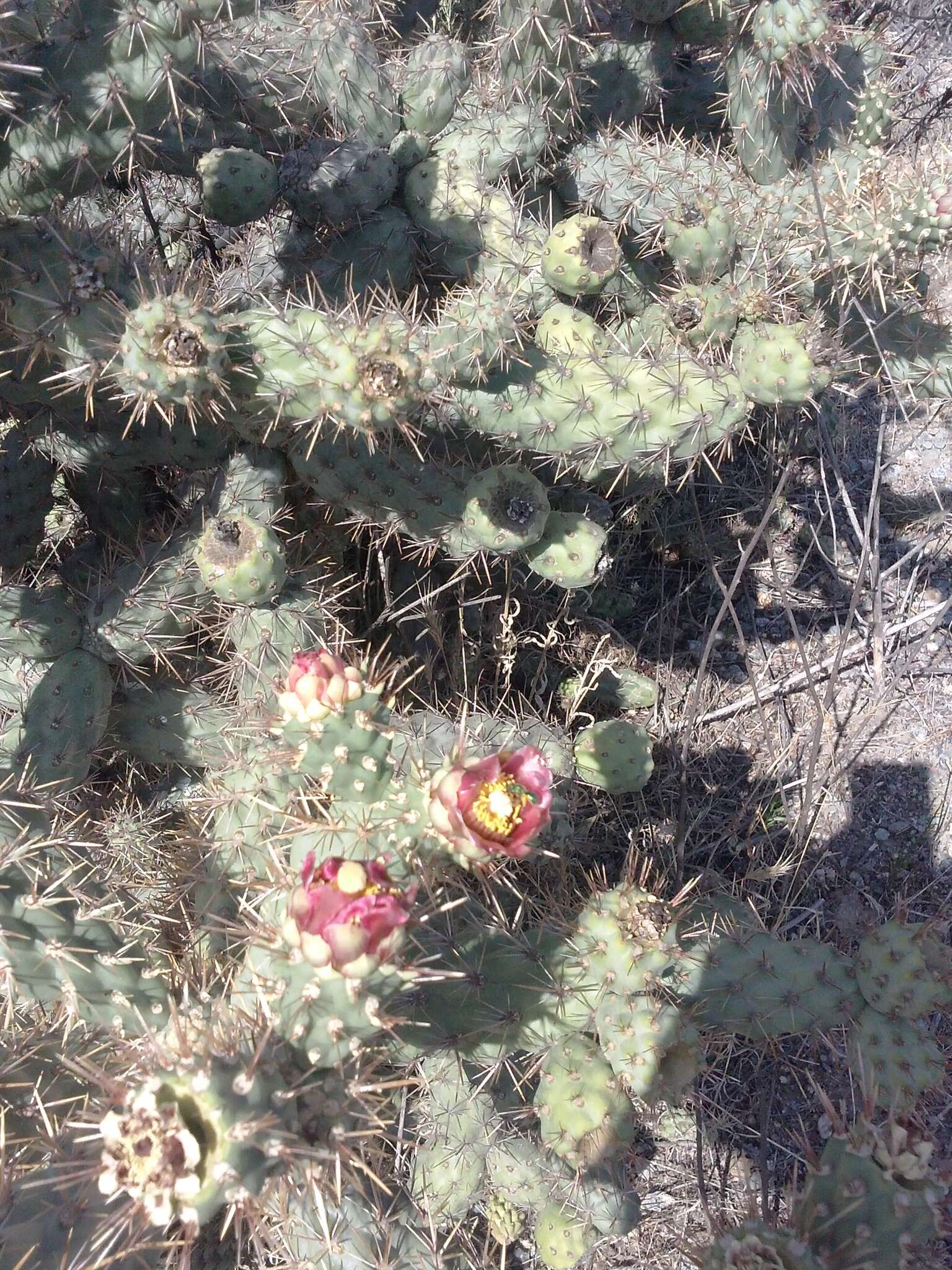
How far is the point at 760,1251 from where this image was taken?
171 cm

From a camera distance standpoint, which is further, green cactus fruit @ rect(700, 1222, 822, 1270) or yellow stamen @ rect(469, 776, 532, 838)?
green cactus fruit @ rect(700, 1222, 822, 1270)

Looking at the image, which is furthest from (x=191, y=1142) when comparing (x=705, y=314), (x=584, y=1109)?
(x=705, y=314)

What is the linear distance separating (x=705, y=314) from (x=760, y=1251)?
8.30ft

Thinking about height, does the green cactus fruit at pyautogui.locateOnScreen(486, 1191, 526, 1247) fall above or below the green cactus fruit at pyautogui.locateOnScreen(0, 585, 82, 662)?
below

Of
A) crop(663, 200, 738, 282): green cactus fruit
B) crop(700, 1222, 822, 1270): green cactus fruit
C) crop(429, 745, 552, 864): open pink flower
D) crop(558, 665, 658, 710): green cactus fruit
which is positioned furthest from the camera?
crop(558, 665, 658, 710): green cactus fruit

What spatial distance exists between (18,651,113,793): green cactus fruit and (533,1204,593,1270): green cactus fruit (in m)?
1.86

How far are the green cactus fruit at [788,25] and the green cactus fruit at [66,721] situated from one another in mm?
2913

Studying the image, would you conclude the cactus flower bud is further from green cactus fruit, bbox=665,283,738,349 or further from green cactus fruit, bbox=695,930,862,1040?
green cactus fruit, bbox=665,283,738,349

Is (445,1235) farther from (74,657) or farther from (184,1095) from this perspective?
(74,657)

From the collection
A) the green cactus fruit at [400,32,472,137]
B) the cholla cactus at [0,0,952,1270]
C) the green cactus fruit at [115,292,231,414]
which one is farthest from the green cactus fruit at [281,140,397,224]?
the green cactus fruit at [115,292,231,414]

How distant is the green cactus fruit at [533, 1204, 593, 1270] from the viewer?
7.80ft

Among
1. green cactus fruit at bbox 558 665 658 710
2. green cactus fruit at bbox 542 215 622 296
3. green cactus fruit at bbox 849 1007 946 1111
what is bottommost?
green cactus fruit at bbox 558 665 658 710

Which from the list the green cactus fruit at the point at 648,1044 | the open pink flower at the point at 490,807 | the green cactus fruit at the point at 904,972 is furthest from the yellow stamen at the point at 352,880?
the green cactus fruit at the point at 904,972

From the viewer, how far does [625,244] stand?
10.2ft
